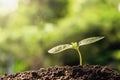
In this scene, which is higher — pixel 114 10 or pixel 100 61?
pixel 114 10

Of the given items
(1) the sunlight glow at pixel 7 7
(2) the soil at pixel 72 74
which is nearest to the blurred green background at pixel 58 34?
(1) the sunlight glow at pixel 7 7

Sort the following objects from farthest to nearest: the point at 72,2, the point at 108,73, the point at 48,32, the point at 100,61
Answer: the point at 72,2
the point at 48,32
the point at 100,61
the point at 108,73

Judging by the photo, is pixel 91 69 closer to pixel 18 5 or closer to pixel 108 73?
pixel 108 73

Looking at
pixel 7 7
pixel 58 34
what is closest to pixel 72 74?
pixel 58 34

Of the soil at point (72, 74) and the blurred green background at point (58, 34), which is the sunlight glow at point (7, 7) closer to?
the blurred green background at point (58, 34)

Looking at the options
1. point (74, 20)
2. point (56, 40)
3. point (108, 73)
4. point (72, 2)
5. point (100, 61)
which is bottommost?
point (108, 73)

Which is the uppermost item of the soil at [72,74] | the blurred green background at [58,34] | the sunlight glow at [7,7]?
the sunlight glow at [7,7]

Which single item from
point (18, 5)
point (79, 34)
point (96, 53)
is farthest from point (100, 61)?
point (18, 5)

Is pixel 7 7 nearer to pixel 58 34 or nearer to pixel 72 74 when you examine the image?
pixel 58 34
